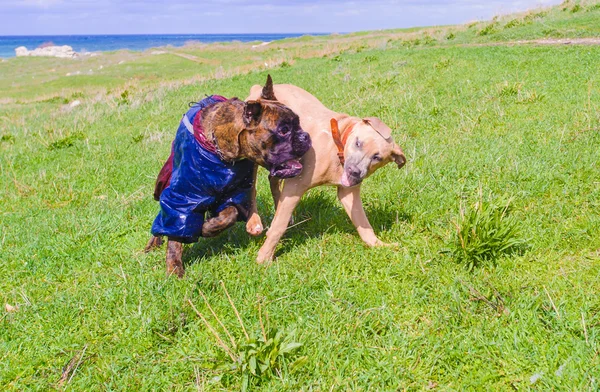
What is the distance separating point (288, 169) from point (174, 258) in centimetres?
150

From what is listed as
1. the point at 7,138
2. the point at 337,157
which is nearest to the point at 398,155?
the point at 337,157

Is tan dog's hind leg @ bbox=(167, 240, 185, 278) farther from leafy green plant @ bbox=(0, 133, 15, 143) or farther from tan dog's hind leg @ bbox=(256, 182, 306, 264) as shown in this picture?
leafy green plant @ bbox=(0, 133, 15, 143)

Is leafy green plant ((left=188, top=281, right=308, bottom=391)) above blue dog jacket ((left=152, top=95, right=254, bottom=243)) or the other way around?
the other way around

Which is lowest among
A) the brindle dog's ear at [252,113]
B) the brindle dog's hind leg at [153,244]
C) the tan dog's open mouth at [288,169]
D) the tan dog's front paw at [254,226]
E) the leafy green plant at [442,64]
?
the brindle dog's hind leg at [153,244]

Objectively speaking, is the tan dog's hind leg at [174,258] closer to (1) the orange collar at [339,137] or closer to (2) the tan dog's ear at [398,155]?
(1) the orange collar at [339,137]

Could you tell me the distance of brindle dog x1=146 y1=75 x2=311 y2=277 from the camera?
12.6ft

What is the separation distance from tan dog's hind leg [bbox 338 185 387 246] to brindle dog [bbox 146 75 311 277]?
2.62 feet

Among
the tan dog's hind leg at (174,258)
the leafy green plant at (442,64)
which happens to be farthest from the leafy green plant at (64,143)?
the leafy green plant at (442,64)

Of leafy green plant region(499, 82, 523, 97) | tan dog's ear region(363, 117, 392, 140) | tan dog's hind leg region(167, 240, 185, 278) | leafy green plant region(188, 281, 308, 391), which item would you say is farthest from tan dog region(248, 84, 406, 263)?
leafy green plant region(499, 82, 523, 97)

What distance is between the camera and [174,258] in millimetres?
4430

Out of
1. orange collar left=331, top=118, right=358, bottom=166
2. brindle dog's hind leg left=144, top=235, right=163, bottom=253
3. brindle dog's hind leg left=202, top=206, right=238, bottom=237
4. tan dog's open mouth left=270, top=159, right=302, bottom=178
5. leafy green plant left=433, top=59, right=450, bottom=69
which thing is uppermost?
orange collar left=331, top=118, right=358, bottom=166

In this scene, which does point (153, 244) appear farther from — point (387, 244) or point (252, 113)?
point (387, 244)

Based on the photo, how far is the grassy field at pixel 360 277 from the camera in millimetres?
3195

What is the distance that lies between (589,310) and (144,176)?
21.4 feet
